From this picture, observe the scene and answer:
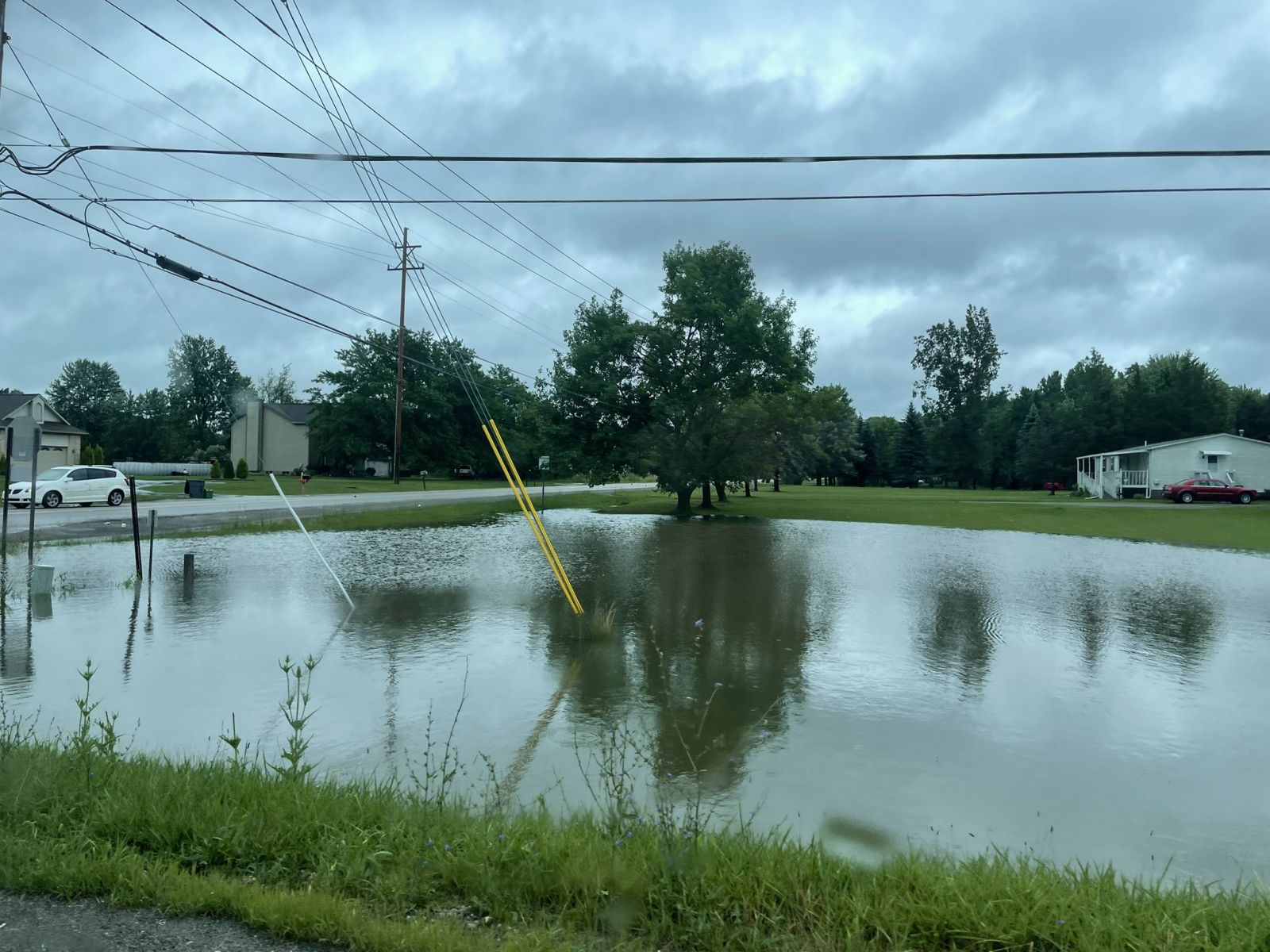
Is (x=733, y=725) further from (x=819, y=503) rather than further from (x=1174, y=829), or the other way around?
(x=819, y=503)

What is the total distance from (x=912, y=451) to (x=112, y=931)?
104 m

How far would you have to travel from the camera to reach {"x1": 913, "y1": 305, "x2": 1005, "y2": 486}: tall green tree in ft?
293

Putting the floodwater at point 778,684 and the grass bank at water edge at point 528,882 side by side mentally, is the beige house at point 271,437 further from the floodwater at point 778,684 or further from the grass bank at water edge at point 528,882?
the grass bank at water edge at point 528,882

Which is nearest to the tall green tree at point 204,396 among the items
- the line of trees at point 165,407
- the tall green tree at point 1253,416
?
the line of trees at point 165,407

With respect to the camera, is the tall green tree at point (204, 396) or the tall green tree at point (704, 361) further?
the tall green tree at point (204, 396)

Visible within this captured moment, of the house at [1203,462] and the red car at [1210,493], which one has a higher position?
the house at [1203,462]

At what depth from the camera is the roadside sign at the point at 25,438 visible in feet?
47.2

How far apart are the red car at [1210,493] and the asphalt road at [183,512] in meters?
39.5

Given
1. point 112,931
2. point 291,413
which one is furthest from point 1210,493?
point 291,413

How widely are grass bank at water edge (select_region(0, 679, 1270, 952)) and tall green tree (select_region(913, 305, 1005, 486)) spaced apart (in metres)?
89.4

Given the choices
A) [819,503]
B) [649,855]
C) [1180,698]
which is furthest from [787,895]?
[819,503]

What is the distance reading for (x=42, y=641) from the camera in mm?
11000

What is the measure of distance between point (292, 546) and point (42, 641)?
1188 cm

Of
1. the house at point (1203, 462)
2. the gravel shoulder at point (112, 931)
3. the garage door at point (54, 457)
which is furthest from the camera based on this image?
the garage door at point (54, 457)
